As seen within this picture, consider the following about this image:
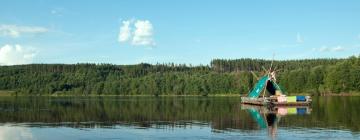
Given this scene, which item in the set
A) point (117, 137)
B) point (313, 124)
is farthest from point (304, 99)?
point (117, 137)

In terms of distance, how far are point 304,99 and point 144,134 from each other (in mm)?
59343

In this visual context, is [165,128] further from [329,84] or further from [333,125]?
[329,84]

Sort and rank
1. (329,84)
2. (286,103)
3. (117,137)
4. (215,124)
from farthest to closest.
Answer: (329,84) → (286,103) → (215,124) → (117,137)

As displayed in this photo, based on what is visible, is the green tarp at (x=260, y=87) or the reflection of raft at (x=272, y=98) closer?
the reflection of raft at (x=272, y=98)

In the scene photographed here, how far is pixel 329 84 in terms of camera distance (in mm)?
170750

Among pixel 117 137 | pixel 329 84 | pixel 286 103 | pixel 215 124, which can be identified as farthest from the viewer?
pixel 329 84

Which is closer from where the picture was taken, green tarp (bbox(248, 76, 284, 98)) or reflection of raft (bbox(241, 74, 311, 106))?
reflection of raft (bbox(241, 74, 311, 106))

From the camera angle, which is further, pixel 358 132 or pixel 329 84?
pixel 329 84

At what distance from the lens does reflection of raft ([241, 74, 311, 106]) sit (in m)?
101

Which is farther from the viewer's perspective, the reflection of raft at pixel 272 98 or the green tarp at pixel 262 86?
the green tarp at pixel 262 86

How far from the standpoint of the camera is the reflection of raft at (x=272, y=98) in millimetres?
101062

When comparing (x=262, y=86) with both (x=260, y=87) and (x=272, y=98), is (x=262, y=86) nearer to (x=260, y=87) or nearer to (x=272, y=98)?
(x=260, y=87)

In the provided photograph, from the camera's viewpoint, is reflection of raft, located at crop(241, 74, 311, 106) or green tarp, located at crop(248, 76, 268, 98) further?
green tarp, located at crop(248, 76, 268, 98)

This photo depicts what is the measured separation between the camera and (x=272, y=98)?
338 ft
